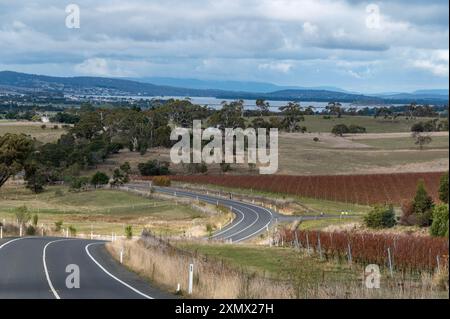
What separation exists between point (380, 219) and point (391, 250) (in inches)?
800

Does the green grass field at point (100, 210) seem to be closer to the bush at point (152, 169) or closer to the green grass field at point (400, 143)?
the bush at point (152, 169)

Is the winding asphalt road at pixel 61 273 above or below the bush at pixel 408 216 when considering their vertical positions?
above

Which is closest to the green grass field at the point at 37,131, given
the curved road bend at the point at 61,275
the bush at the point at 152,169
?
the bush at the point at 152,169

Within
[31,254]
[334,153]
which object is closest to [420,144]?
[334,153]

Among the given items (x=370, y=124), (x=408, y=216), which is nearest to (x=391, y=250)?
(x=408, y=216)

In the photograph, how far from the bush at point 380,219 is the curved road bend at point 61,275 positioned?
2227 cm

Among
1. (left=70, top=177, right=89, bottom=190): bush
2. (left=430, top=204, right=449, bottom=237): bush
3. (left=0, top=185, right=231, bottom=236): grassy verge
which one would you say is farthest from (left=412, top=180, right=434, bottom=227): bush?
(left=70, top=177, right=89, bottom=190): bush

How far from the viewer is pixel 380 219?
53125 mm

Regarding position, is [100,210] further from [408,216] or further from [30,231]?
[408,216]

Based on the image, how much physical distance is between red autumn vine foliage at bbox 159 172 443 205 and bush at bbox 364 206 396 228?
15.1 meters

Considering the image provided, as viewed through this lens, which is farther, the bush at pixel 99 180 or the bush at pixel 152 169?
the bush at pixel 152 169

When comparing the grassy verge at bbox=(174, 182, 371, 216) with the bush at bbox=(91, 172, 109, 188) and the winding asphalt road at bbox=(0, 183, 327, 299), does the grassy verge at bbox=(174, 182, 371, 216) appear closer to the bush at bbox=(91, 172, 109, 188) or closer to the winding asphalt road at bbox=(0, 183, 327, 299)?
the bush at bbox=(91, 172, 109, 188)

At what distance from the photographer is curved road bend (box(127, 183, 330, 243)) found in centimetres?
5581

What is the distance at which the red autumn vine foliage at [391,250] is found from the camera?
3036 cm
